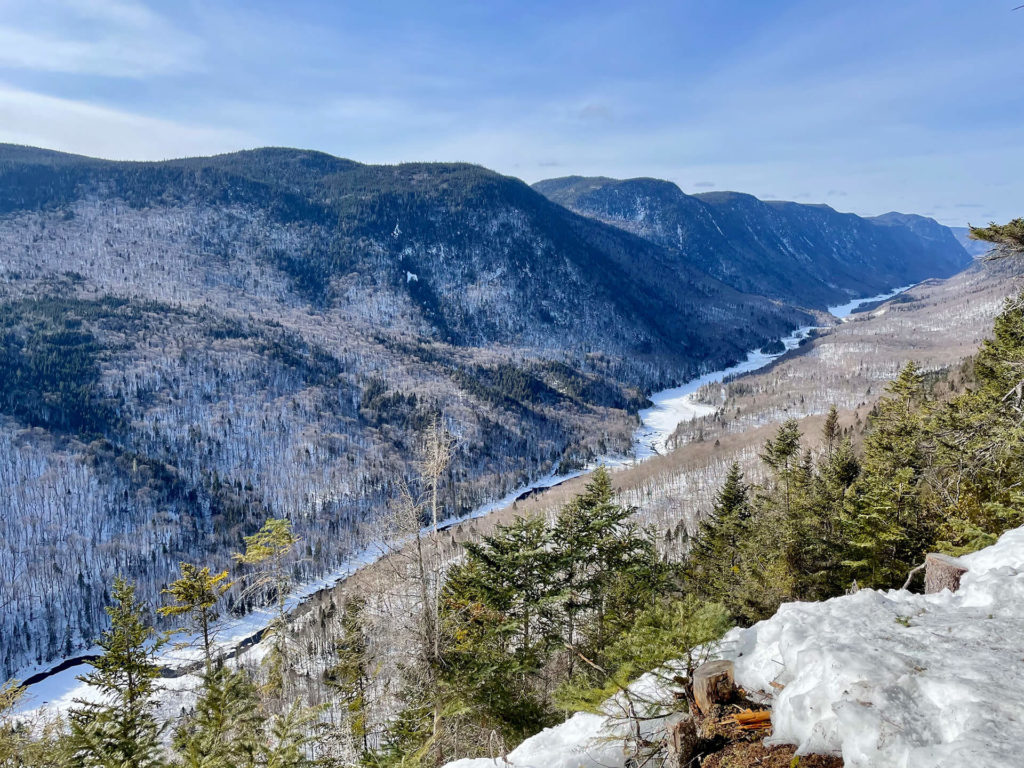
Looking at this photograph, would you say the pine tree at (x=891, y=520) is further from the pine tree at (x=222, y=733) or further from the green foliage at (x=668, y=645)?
the pine tree at (x=222, y=733)

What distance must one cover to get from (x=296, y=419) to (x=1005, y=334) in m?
202

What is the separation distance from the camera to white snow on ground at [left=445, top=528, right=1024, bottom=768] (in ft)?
18.1

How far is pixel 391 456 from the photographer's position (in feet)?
628

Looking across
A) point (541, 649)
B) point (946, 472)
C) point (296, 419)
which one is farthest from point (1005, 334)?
point (296, 419)

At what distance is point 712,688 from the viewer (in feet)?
26.3

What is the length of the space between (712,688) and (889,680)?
2.48 metres

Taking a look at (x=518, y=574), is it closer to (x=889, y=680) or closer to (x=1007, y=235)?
(x=889, y=680)

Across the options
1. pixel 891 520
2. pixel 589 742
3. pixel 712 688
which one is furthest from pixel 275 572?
pixel 891 520

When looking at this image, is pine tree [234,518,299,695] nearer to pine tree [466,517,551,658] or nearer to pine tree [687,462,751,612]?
pine tree [466,517,551,658]

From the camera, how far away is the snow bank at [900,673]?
548 centimetres

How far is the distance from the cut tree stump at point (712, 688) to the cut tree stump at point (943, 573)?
5.92 meters

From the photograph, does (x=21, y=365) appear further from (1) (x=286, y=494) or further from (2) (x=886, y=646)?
(2) (x=886, y=646)

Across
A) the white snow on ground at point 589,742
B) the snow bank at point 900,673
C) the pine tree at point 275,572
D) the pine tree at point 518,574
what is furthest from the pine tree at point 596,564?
the snow bank at point 900,673

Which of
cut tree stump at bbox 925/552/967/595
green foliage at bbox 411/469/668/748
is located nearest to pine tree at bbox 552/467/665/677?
green foliage at bbox 411/469/668/748
